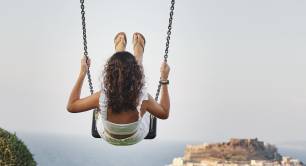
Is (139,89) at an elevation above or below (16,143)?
above

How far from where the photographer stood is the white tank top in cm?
395

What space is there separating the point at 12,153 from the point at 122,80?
11.6ft

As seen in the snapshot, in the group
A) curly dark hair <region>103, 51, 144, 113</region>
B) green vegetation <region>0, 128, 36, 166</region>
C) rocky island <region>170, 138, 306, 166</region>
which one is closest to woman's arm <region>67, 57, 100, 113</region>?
curly dark hair <region>103, 51, 144, 113</region>

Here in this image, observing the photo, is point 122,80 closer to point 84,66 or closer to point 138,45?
point 84,66

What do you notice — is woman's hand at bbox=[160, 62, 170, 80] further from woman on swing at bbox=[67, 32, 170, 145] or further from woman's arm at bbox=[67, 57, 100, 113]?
woman's arm at bbox=[67, 57, 100, 113]

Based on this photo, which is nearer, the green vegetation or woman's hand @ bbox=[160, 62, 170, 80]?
woman's hand @ bbox=[160, 62, 170, 80]

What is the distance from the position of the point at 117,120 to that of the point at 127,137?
0.24m

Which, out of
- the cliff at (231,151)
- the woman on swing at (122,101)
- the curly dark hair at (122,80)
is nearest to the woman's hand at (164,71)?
the woman on swing at (122,101)

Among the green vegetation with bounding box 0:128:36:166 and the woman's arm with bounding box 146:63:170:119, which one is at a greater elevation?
the woman's arm with bounding box 146:63:170:119

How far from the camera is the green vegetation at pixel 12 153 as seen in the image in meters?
6.82

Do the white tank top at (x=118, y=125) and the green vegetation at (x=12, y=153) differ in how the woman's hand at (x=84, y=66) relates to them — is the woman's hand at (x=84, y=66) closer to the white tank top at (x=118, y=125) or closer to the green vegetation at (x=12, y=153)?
the white tank top at (x=118, y=125)

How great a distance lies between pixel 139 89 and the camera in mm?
3891

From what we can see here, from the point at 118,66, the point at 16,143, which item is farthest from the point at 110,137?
the point at 16,143

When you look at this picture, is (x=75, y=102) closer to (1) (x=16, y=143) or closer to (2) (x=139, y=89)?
(2) (x=139, y=89)
